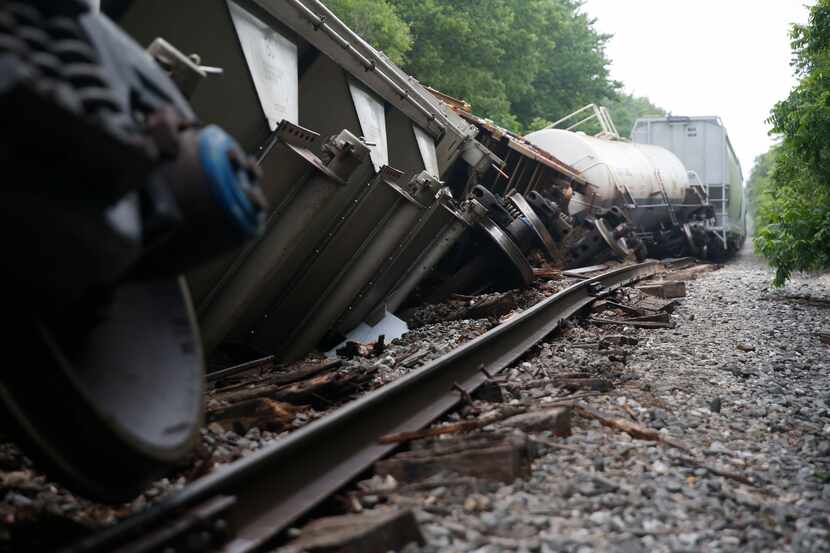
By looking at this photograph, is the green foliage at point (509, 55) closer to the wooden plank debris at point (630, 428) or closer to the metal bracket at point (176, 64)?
the wooden plank debris at point (630, 428)

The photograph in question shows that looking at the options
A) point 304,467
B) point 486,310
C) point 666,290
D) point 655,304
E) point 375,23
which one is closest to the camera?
point 304,467

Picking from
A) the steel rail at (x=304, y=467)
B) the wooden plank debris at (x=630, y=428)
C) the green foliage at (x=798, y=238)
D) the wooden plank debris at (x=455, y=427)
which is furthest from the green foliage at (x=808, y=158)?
the wooden plank debris at (x=455, y=427)

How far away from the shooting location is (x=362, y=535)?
2203mm

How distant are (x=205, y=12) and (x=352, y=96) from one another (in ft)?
6.75

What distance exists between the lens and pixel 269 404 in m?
3.80

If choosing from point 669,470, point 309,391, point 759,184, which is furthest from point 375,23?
point 759,184

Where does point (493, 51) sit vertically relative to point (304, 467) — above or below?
above

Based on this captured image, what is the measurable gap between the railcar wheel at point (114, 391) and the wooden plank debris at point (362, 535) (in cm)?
44

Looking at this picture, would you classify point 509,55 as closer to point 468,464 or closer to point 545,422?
point 545,422

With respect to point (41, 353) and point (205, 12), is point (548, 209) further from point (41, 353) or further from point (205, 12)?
point (41, 353)

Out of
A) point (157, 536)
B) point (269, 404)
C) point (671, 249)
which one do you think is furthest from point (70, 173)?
point (671, 249)

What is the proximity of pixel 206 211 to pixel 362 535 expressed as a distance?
3.31 ft

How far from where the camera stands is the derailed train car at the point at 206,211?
1.68 m

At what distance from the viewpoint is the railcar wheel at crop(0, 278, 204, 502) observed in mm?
1942
